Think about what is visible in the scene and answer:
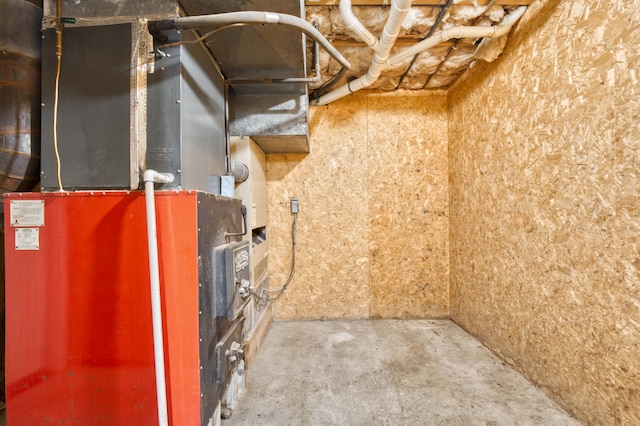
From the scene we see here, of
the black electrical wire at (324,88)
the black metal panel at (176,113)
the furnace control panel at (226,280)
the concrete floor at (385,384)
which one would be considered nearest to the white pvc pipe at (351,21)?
the black electrical wire at (324,88)

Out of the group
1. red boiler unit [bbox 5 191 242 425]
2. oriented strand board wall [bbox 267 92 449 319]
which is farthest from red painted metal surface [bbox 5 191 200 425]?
oriented strand board wall [bbox 267 92 449 319]

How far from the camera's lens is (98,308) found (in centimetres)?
97

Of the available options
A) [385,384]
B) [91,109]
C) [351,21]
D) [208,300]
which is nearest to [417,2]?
[351,21]

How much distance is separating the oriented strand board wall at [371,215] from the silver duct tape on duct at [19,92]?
1.69 metres

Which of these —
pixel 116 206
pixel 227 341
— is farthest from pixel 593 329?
pixel 116 206

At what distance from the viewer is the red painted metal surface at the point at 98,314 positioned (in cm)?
95

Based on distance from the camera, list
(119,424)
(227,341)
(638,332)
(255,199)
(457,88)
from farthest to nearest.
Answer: (457,88) → (255,199) → (227,341) → (638,332) → (119,424)

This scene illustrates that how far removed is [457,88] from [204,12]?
2.20 metres

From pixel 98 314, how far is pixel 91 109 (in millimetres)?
820

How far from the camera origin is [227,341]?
1.21 m

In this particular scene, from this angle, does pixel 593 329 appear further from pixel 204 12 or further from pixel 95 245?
pixel 204 12

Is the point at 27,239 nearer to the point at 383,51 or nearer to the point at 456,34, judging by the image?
the point at 383,51

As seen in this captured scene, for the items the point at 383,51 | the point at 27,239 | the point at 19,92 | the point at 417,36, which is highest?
the point at 417,36

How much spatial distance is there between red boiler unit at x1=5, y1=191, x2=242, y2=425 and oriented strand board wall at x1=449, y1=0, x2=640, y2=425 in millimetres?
1784
